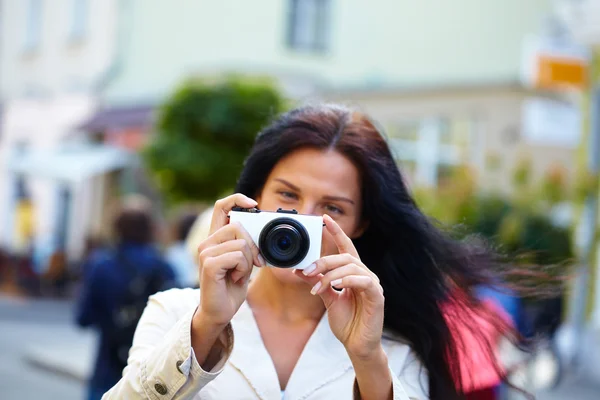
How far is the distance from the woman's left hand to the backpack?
2.92 meters

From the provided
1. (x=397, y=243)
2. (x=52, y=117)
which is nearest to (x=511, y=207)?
(x=397, y=243)

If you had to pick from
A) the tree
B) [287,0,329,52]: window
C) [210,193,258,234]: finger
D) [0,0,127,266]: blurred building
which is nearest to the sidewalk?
the tree

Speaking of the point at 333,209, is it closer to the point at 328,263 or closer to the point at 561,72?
the point at 328,263

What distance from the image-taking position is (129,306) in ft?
17.7

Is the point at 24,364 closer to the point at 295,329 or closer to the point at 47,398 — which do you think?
the point at 47,398

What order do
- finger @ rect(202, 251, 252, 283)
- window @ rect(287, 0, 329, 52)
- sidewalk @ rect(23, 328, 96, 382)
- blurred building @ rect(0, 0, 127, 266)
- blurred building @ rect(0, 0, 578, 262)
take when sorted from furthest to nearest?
window @ rect(287, 0, 329, 52) → blurred building @ rect(0, 0, 127, 266) → blurred building @ rect(0, 0, 578, 262) → sidewalk @ rect(23, 328, 96, 382) → finger @ rect(202, 251, 252, 283)

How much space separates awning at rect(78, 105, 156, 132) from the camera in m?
19.4

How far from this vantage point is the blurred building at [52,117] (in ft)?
66.7

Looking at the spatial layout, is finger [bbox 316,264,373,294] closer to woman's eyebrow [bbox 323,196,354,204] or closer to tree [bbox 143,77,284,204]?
woman's eyebrow [bbox 323,196,354,204]

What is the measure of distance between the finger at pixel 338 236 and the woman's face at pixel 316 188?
140 millimetres

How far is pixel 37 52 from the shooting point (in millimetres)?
24234

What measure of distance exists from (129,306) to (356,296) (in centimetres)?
325

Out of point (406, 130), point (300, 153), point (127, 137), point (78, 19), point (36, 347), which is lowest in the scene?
point (36, 347)

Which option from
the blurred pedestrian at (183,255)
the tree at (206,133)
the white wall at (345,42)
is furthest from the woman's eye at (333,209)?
the white wall at (345,42)
